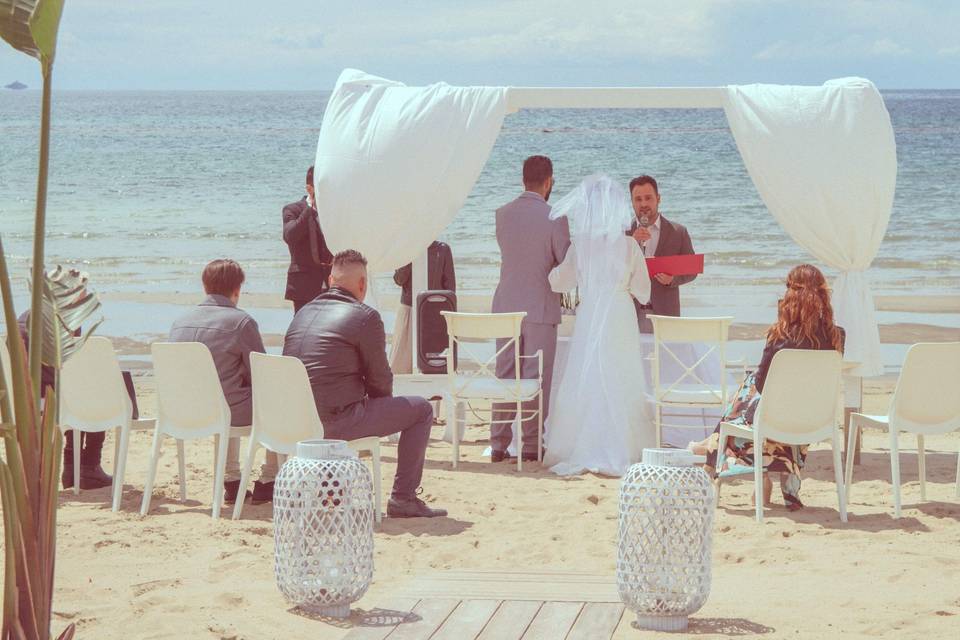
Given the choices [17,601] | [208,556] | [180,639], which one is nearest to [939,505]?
[208,556]

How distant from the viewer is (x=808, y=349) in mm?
6242

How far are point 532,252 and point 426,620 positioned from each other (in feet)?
11.8

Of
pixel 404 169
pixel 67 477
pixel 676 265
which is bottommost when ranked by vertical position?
pixel 67 477

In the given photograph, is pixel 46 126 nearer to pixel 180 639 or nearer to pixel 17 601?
pixel 17 601

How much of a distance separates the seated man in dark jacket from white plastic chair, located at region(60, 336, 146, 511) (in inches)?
33.9

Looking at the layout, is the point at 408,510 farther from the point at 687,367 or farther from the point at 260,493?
the point at 687,367

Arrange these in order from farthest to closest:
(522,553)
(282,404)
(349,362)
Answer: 1. (349,362)
2. (282,404)
3. (522,553)

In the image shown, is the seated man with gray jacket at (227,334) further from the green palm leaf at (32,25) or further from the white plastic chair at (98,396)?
the green palm leaf at (32,25)

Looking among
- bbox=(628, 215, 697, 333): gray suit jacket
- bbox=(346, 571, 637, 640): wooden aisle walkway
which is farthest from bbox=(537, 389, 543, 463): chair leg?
bbox=(346, 571, 637, 640): wooden aisle walkway

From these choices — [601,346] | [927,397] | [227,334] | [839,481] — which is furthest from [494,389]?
[927,397]

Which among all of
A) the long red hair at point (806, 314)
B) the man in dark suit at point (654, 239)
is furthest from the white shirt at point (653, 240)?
the long red hair at point (806, 314)

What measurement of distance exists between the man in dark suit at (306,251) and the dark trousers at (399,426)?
2.66 m

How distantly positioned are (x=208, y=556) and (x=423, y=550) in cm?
83

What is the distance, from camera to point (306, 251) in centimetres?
887
